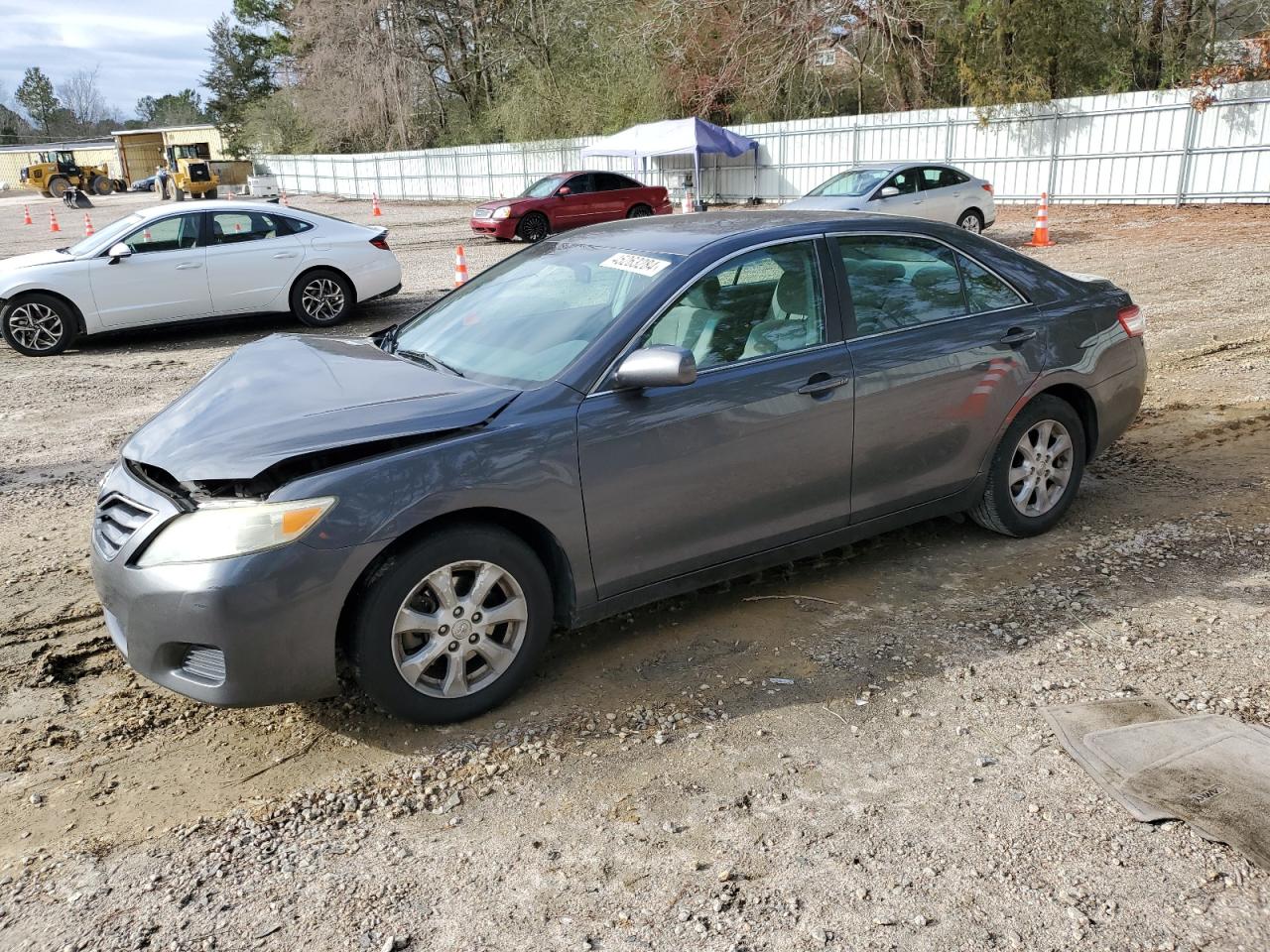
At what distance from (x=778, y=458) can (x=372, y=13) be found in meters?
51.1

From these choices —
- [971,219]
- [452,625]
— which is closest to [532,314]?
[452,625]

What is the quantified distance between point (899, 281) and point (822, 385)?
768 mm

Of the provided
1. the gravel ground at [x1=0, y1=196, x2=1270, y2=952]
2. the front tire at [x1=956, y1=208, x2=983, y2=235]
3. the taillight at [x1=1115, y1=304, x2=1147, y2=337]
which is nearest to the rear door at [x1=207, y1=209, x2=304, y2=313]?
the gravel ground at [x1=0, y1=196, x2=1270, y2=952]

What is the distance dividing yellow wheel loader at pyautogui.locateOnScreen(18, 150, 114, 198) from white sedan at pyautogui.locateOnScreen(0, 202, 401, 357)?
49369mm

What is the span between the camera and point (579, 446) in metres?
3.63

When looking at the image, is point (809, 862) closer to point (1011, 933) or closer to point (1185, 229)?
point (1011, 933)

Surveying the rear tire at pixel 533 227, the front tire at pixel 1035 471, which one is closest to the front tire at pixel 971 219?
the rear tire at pixel 533 227

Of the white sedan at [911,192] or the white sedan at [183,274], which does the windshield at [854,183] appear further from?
the white sedan at [183,274]

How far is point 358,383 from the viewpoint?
3848mm

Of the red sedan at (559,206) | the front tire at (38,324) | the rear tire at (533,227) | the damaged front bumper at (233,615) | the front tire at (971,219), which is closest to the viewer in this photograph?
the damaged front bumper at (233,615)

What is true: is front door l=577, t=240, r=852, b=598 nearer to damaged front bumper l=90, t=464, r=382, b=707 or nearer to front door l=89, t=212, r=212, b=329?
damaged front bumper l=90, t=464, r=382, b=707

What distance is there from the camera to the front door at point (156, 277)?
1074 cm

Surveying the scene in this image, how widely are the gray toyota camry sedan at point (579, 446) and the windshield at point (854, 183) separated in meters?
12.1

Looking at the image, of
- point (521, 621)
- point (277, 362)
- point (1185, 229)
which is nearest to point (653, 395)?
point (521, 621)
